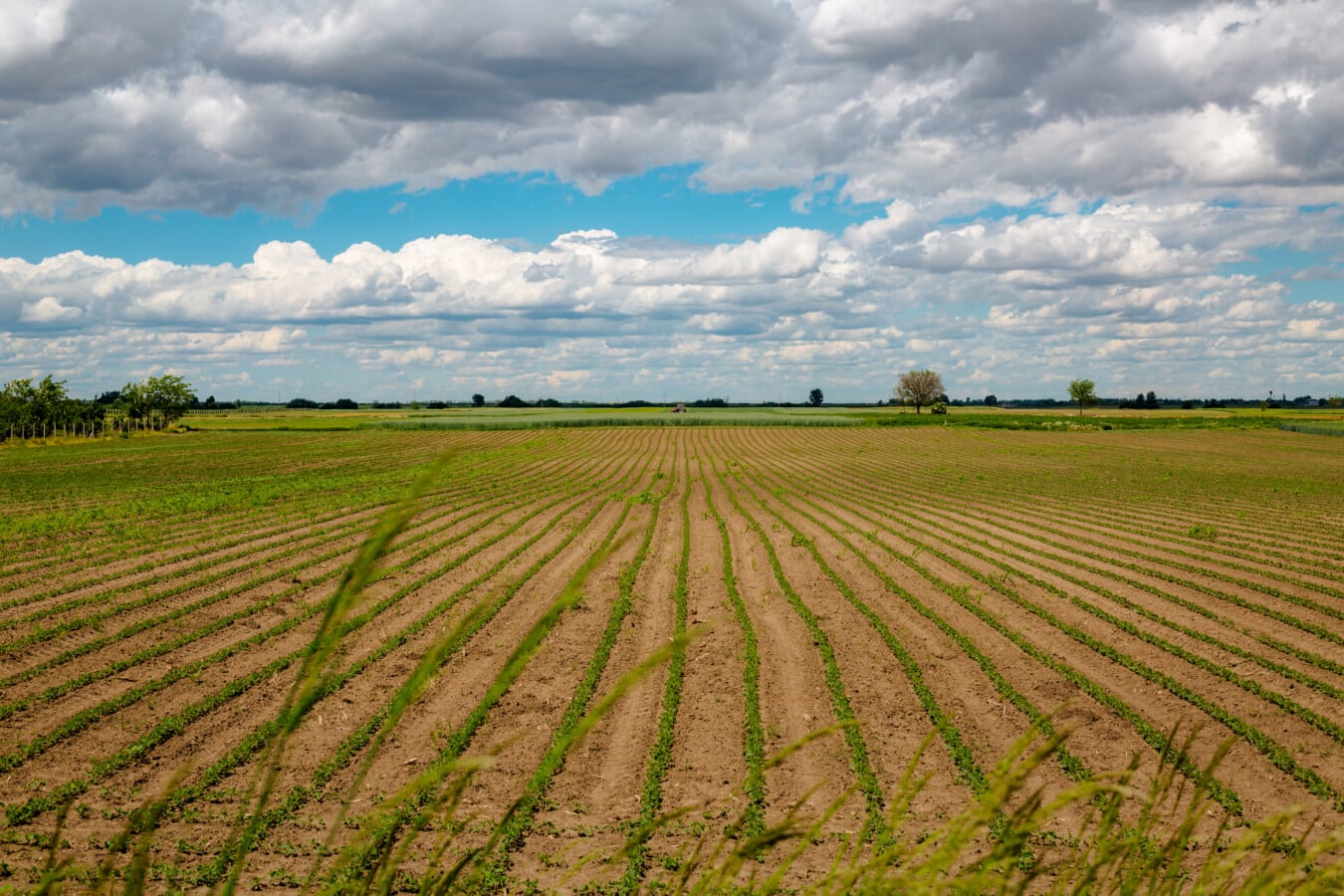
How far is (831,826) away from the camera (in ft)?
25.1

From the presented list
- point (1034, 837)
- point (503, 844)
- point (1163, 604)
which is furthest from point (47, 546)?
point (1163, 604)

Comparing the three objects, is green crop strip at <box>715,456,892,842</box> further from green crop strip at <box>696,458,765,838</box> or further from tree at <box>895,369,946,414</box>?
tree at <box>895,369,946,414</box>

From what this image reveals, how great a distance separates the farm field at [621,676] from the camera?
6.98 meters

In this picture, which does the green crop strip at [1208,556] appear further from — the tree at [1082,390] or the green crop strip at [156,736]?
the tree at [1082,390]

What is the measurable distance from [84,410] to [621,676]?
97.1m

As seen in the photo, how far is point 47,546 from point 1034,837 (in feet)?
68.4

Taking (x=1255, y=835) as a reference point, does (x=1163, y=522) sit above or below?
below

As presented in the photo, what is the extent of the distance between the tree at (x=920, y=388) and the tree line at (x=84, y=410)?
104357 mm

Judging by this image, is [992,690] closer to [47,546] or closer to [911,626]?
[911,626]

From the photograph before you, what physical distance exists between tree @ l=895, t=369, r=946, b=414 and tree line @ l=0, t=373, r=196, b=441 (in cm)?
10436

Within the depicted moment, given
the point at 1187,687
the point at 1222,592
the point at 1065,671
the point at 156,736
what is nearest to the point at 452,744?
the point at 156,736

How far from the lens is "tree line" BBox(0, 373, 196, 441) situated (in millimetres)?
81000

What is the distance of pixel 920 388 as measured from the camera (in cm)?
14775

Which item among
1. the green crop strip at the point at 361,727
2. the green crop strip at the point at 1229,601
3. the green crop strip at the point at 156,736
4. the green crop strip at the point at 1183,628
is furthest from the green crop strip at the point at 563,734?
the green crop strip at the point at 1229,601
